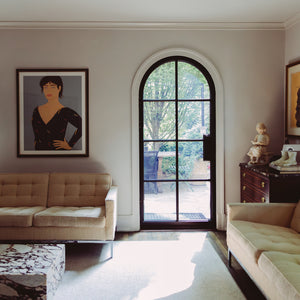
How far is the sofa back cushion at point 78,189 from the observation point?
13.8 feet

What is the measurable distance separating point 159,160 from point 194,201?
29.3 inches

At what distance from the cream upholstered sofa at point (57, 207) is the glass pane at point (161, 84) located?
50.3 inches

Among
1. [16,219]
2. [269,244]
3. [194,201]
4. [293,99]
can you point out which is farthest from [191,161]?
[16,219]

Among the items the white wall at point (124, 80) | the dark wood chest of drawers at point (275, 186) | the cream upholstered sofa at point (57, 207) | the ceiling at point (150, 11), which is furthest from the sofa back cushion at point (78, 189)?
the ceiling at point (150, 11)

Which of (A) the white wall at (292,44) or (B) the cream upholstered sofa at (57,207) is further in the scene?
(A) the white wall at (292,44)

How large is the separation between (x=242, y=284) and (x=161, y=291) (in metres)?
0.72

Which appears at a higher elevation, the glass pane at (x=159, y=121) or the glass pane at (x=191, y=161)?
the glass pane at (x=159, y=121)

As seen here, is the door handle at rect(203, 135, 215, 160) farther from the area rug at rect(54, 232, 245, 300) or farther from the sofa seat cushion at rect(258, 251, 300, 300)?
the sofa seat cushion at rect(258, 251, 300, 300)

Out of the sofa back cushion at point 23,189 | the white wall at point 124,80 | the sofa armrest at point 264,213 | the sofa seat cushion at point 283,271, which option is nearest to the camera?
the sofa seat cushion at point 283,271

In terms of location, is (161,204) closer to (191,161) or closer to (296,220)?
(191,161)

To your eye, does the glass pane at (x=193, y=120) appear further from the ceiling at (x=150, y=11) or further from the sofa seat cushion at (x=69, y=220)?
the sofa seat cushion at (x=69, y=220)

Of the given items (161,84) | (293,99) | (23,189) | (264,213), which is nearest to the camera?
(264,213)

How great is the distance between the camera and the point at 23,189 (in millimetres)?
4211

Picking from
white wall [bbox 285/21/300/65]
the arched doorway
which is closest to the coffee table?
the arched doorway
